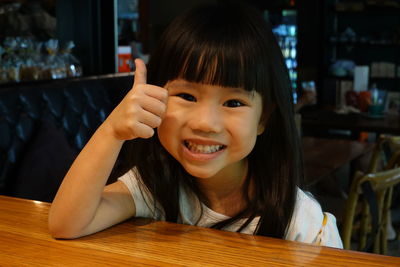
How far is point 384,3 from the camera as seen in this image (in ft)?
22.1

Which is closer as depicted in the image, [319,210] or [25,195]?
[319,210]

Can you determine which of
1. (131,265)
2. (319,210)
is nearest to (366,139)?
(319,210)

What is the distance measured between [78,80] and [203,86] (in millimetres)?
2145

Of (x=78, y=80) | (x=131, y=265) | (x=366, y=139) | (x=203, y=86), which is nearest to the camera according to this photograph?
(x=131, y=265)

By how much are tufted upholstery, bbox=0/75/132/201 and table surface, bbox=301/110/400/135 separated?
4.66 feet

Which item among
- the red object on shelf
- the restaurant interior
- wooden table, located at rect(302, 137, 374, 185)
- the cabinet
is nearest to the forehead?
the restaurant interior

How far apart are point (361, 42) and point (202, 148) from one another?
21.2 feet

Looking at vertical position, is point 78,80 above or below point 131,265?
below

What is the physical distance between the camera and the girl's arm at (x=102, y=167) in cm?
86

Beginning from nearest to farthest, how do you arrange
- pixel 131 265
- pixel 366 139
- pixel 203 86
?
pixel 131 265 < pixel 203 86 < pixel 366 139

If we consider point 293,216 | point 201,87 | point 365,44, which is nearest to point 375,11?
point 365,44

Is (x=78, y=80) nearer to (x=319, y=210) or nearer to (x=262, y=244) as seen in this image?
(x=319, y=210)

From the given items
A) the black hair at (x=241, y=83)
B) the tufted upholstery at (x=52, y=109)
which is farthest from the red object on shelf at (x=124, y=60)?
the black hair at (x=241, y=83)

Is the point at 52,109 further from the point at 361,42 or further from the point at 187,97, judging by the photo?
the point at 361,42
